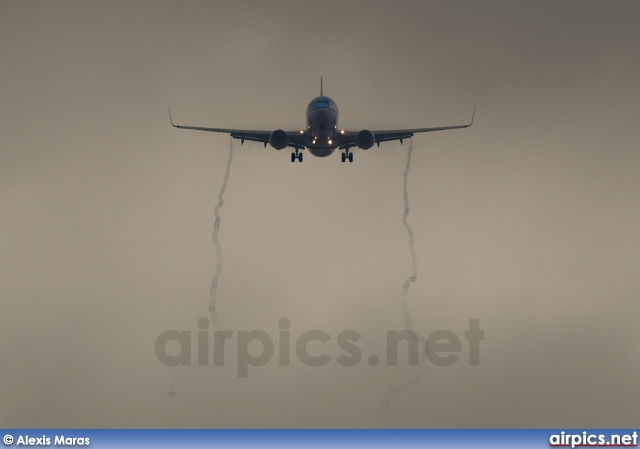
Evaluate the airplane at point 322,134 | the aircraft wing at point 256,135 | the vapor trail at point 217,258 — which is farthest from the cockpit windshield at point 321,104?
the vapor trail at point 217,258

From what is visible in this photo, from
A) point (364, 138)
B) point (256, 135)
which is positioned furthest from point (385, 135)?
Result: point (256, 135)

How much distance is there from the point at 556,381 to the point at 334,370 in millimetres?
21070

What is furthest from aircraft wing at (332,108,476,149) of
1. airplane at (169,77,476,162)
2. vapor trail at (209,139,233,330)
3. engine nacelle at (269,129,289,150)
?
vapor trail at (209,139,233,330)

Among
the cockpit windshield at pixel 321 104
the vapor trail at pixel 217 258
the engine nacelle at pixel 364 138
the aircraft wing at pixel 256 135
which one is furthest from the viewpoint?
the vapor trail at pixel 217 258

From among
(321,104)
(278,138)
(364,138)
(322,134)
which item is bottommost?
(278,138)

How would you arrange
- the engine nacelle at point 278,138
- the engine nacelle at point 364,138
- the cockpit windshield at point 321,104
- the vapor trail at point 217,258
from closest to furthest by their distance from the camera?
the engine nacelle at point 278,138 → the engine nacelle at point 364,138 → the cockpit windshield at point 321,104 → the vapor trail at point 217,258

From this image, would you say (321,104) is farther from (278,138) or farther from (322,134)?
(278,138)

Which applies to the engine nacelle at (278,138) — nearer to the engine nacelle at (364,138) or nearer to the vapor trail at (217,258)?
the engine nacelle at (364,138)

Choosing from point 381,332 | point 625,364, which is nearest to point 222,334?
point 381,332

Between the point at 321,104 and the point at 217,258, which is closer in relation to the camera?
the point at 321,104

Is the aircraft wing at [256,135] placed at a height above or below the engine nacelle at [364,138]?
above

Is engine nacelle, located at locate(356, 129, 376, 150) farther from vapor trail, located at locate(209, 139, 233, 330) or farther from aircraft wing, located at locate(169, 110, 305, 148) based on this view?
vapor trail, located at locate(209, 139, 233, 330)

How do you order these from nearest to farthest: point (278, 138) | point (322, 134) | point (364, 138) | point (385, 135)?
point (278, 138) → point (364, 138) → point (322, 134) → point (385, 135)

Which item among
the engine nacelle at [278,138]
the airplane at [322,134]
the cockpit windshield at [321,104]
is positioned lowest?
the engine nacelle at [278,138]
